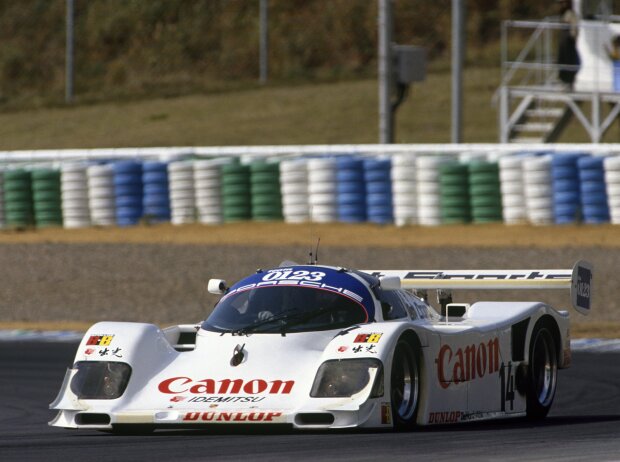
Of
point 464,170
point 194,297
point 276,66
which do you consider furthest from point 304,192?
point 276,66

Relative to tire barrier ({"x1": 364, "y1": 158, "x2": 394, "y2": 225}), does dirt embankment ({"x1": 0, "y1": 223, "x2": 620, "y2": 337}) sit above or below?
below

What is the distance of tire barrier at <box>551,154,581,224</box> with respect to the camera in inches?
893

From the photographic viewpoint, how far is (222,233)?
979 inches

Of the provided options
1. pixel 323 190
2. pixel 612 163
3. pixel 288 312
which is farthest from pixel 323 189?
pixel 288 312

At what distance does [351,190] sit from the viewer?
2405 cm

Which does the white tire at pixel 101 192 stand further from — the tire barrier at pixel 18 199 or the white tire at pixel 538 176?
the white tire at pixel 538 176

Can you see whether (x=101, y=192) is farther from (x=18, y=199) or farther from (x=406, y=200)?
(x=406, y=200)

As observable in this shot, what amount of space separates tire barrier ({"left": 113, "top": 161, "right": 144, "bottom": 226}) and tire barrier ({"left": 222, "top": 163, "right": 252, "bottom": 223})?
1.47m

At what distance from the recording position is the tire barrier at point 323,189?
24031 mm

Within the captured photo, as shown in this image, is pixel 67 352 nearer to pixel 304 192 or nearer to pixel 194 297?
pixel 194 297

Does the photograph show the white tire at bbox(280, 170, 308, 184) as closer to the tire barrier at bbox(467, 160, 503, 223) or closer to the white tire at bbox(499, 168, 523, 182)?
the tire barrier at bbox(467, 160, 503, 223)

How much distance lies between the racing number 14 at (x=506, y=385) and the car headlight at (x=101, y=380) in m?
2.57

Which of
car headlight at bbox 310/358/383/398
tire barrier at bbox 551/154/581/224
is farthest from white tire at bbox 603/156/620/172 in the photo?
car headlight at bbox 310/358/383/398

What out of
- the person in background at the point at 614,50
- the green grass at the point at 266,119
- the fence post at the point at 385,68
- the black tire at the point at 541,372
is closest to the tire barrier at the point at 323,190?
the fence post at the point at 385,68
